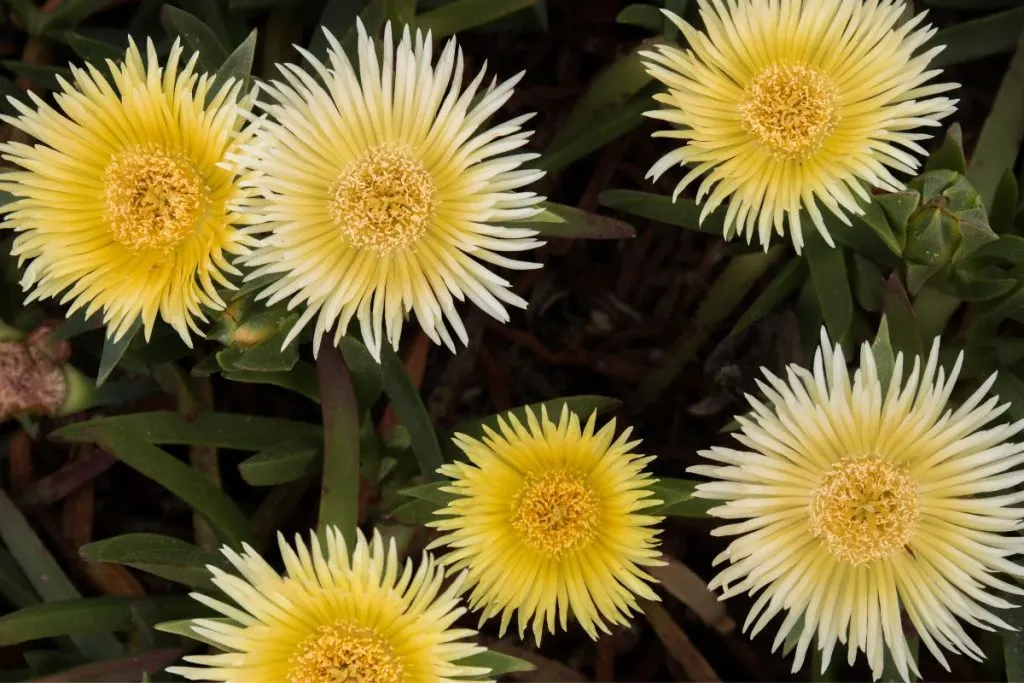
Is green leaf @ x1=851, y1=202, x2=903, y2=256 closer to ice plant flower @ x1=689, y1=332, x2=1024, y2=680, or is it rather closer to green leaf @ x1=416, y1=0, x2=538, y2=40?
ice plant flower @ x1=689, y1=332, x2=1024, y2=680

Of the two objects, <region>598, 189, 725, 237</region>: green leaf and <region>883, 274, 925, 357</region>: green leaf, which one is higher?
<region>598, 189, 725, 237</region>: green leaf

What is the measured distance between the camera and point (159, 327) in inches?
43.3

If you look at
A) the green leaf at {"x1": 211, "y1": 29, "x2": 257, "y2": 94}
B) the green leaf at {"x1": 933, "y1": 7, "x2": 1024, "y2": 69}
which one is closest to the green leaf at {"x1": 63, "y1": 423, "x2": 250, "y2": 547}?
the green leaf at {"x1": 211, "y1": 29, "x2": 257, "y2": 94}

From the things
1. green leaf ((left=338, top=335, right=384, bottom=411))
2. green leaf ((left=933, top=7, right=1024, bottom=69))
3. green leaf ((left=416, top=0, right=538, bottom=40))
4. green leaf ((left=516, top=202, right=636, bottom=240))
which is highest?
green leaf ((left=933, top=7, right=1024, bottom=69))

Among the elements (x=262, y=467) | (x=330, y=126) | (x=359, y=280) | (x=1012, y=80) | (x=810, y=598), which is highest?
(x=1012, y=80)

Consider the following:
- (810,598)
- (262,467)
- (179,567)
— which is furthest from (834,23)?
(179,567)

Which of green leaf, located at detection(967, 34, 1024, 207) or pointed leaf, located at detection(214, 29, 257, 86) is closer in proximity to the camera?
pointed leaf, located at detection(214, 29, 257, 86)

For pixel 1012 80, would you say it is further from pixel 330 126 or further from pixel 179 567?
pixel 179 567

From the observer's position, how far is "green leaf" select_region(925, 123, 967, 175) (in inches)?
36.9

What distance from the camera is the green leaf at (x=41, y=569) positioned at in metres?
1.11

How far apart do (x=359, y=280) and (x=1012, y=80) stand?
773mm

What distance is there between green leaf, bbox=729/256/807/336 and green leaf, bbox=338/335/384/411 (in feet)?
1.35

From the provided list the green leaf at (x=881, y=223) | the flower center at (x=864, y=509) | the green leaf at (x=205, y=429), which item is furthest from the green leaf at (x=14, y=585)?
the green leaf at (x=881, y=223)

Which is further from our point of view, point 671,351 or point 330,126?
point 671,351
